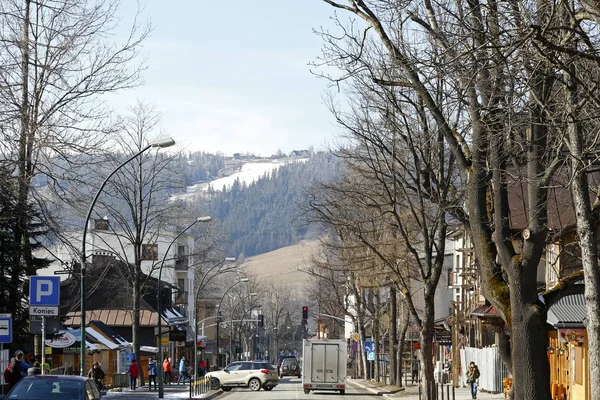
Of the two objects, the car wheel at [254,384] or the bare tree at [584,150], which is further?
the car wheel at [254,384]

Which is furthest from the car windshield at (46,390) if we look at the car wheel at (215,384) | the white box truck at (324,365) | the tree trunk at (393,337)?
the car wheel at (215,384)

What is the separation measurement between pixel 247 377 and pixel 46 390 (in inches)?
1565

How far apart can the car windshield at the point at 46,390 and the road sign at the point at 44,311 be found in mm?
5324

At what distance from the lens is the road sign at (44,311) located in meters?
23.3

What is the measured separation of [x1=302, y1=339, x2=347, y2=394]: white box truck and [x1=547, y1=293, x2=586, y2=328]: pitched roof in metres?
18.8

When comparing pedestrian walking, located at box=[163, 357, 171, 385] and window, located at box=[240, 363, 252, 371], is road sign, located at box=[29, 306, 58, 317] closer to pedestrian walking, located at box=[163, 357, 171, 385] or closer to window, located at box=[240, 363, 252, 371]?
window, located at box=[240, 363, 252, 371]

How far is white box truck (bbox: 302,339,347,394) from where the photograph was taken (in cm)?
5012

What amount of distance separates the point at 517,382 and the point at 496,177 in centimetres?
414

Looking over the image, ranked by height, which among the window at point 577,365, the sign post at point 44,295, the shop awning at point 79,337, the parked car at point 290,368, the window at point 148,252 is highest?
the window at point 148,252

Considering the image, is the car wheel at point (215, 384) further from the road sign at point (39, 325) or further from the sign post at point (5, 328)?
the sign post at point (5, 328)

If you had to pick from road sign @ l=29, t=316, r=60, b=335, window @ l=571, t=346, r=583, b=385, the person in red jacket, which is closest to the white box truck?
the person in red jacket

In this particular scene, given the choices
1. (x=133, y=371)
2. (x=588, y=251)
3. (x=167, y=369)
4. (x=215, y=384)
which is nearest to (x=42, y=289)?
(x=588, y=251)

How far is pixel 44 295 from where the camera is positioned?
23.6 metres

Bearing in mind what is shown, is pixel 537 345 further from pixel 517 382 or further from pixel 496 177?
pixel 496 177
